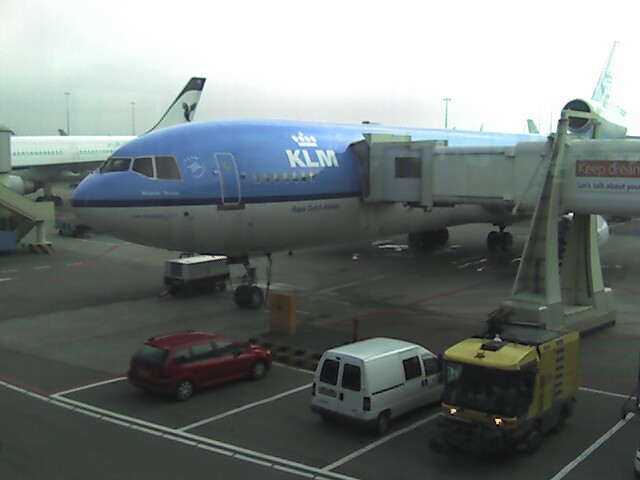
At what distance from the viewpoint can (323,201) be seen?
2473 centimetres

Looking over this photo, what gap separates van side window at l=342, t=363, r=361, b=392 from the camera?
1434 centimetres

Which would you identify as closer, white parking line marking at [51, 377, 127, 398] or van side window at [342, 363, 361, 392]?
van side window at [342, 363, 361, 392]

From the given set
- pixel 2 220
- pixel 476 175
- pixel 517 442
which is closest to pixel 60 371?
pixel 517 442

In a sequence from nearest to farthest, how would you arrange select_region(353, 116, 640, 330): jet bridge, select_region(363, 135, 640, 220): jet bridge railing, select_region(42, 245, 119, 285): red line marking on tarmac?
select_region(363, 135, 640, 220): jet bridge railing, select_region(353, 116, 640, 330): jet bridge, select_region(42, 245, 119, 285): red line marking on tarmac

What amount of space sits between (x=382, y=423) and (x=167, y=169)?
1130 cm

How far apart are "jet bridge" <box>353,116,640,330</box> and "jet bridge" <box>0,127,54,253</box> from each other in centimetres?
2237

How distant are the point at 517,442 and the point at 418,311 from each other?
13.3m

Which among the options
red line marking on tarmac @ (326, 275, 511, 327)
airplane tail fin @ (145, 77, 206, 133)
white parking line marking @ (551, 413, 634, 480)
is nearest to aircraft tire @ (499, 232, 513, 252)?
red line marking on tarmac @ (326, 275, 511, 327)

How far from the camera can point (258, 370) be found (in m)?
18.2

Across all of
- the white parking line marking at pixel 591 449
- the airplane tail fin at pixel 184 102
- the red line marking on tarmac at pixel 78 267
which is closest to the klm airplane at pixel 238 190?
the red line marking on tarmac at pixel 78 267

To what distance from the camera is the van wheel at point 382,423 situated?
1433cm

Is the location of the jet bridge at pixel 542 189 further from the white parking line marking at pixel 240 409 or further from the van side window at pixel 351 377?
the van side window at pixel 351 377

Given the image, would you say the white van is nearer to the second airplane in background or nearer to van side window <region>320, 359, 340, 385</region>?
van side window <region>320, 359, 340, 385</region>

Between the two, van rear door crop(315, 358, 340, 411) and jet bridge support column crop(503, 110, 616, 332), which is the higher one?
jet bridge support column crop(503, 110, 616, 332)
